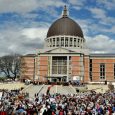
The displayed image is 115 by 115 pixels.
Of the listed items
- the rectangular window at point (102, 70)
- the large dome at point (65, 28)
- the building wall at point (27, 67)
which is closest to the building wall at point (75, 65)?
the rectangular window at point (102, 70)

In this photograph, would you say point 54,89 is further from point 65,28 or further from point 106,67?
point 65,28

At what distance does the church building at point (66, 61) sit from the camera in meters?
89.5

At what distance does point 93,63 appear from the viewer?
94.2 m

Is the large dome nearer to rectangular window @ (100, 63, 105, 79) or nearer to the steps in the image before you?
rectangular window @ (100, 63, 105, 79)

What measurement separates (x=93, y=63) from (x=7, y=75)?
85.4ft

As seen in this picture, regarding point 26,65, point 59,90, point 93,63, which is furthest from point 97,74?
point 59,90

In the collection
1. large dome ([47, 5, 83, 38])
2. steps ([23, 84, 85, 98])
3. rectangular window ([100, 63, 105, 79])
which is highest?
large dome ([47, 5, 83, 38])

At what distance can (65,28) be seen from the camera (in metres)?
→ 99.6

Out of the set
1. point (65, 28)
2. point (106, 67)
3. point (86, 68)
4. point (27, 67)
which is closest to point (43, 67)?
point (27, 67)

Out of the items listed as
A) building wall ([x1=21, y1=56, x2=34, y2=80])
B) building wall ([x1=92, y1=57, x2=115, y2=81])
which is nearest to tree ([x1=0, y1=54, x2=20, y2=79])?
building wall ([x1=21, y1=56, x2=34, y2=80])

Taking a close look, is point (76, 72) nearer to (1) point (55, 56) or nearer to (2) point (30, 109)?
(1) point (55, 56)

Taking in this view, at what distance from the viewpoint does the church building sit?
294 feet

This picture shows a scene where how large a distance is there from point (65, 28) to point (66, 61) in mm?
13033

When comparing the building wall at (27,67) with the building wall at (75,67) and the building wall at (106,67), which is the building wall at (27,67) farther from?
the building wall at (106,67)
